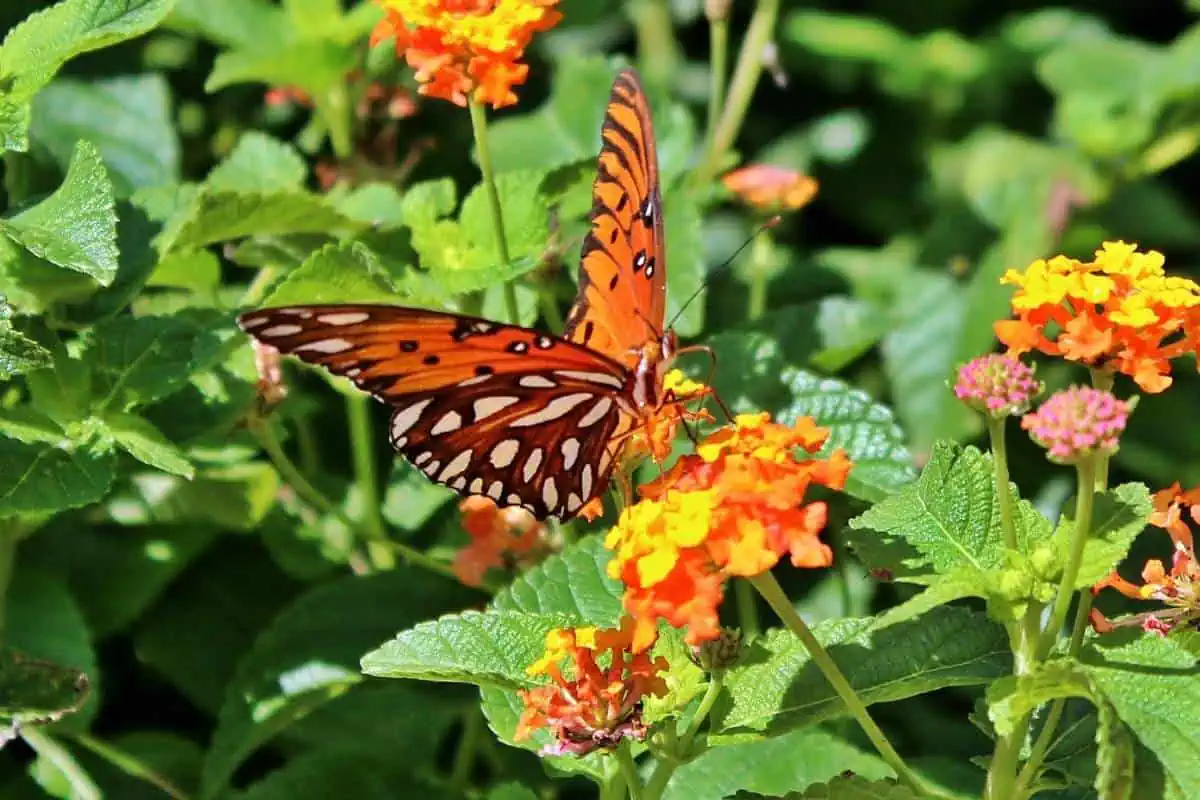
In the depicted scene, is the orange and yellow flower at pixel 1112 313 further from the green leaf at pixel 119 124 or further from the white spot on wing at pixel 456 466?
the green leaf at pixel 119 124

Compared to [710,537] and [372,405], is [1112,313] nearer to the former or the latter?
[710,537]

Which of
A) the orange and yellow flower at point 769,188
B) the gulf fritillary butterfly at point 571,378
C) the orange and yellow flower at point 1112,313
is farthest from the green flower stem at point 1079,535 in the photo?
the orange and yellow flower at point 769,188

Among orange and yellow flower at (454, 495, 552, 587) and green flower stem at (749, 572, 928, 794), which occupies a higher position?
green flower stem at (749, 572, 928, 794)

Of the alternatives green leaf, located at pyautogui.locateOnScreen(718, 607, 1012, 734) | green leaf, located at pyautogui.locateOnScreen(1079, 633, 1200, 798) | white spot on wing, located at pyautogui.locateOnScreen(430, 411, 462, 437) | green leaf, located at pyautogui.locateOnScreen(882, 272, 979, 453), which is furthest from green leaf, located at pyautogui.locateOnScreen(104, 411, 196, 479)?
green leaf, located at pyautogui.locateOnScreen(882, 272, 979, 453)

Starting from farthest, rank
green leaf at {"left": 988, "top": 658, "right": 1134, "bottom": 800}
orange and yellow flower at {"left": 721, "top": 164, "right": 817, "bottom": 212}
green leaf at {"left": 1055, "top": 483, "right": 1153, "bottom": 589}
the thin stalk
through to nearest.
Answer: orange and yellow flower at {"left": 721, "top": 164, "right": 817, "bottom": 212}, the thin stalk, green leaf at {"left": 1055, "top": 483, "right": 1153, "bottom": 589}, green leaf at {"left": 988, "top": 658, "right": 1134, "bottom": 800}

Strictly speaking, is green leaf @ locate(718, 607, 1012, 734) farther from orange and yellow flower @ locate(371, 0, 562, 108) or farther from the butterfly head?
orange and yellow flower @ locate(371, 0, 562, 108)

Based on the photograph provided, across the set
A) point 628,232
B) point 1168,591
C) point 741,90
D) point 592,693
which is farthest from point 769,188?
point 592,693
